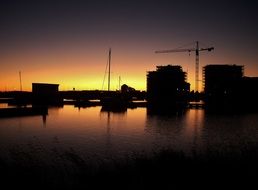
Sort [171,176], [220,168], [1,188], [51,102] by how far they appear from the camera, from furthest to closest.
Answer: [51,102]
[220,168]
[171,176]
[1,188]

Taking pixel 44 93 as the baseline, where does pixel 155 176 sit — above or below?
below

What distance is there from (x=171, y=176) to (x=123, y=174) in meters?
2.65

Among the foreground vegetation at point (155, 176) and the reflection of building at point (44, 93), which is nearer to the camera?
the foreground vegetation at point (155, 176)

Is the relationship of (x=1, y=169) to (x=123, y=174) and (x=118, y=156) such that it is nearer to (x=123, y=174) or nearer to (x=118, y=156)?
(x=123, y=174)

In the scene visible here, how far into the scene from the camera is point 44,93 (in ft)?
394

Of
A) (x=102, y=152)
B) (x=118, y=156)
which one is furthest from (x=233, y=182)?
(x=102, y=152)

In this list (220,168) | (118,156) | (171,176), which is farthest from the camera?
(118,156)

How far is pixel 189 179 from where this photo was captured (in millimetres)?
13367

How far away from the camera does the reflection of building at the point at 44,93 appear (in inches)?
4616

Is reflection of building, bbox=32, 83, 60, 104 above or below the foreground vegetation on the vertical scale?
above

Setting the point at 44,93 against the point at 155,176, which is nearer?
the point at 155,176

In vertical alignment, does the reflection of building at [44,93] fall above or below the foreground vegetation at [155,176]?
above

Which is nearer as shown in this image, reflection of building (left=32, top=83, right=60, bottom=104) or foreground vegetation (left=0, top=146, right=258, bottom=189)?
foreground vegetation (left=0, top=146, right=258, bottom=189)

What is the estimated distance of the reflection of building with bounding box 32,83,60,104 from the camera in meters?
117
